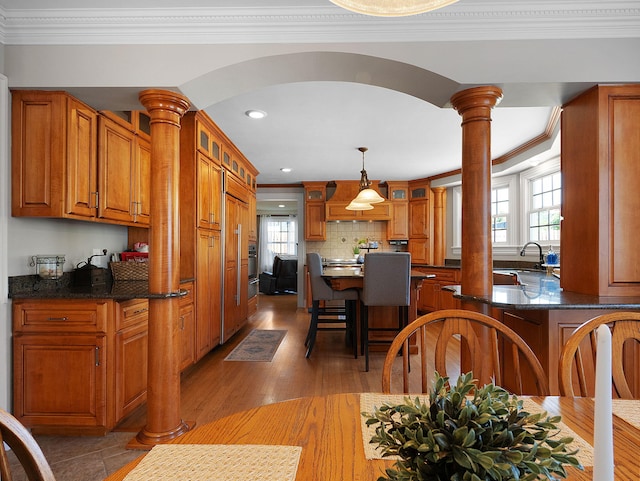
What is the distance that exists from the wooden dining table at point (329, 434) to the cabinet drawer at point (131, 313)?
5.60ft

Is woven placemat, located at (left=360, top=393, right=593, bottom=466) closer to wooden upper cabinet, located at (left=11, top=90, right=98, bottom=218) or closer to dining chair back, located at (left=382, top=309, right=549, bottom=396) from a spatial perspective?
dining chair back, located at (left=382, top=309, right=549, bottom=396)

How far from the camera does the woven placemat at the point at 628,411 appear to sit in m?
0.88

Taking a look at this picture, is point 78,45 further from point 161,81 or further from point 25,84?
point 161,81

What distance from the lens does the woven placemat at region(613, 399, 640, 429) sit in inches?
34.5

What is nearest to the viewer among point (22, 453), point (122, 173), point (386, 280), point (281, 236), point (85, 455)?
point (22, 453)

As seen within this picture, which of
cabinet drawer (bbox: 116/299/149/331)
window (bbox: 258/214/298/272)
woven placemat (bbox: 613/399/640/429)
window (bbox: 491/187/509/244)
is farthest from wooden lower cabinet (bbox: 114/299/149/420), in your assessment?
window (bbox: 258/214/298/272)

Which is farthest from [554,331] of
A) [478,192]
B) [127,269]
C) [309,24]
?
[127,269]

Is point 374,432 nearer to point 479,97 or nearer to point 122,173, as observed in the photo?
point 479,97

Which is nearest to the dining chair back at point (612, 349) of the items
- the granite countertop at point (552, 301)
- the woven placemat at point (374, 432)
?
the woven placemat at point (374, 432)

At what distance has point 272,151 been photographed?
194 inches

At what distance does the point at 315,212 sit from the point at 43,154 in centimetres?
511

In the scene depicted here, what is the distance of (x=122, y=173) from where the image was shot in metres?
2.77

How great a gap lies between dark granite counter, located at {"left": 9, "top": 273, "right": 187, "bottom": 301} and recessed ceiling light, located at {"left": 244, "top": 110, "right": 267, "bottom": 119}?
1929mm

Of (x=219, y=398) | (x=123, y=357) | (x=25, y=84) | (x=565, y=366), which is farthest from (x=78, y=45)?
(x=565, y=366)
